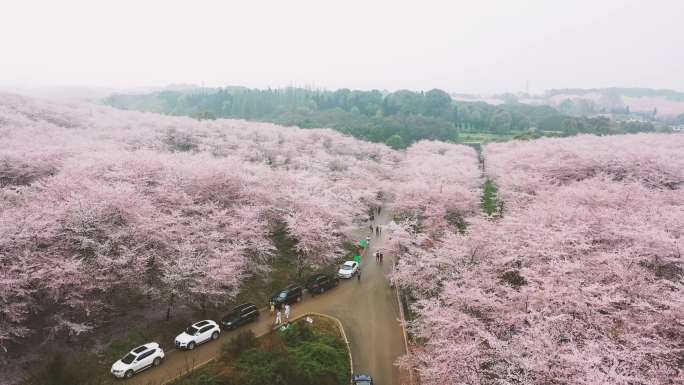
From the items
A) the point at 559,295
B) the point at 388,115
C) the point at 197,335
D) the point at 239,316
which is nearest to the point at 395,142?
the point at 388,115

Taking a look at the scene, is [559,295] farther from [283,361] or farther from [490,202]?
[490,202]

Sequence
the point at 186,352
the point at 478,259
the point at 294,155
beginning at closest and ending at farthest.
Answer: the point at 186,352 → the point at 478,259 → the point at 294,155

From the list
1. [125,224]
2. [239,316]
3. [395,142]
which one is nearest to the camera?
[239,316]

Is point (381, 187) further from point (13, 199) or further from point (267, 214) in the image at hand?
point (13, 199)

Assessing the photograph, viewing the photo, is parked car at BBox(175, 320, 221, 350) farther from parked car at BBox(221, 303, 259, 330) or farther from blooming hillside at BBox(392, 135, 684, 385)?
blooming hillside at BBox(392, 135, 684, 385)

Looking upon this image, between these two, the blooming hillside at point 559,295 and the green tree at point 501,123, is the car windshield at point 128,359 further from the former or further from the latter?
the green tree at point 501,123

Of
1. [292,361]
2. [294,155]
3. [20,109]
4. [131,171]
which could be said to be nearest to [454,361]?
[292,361]
